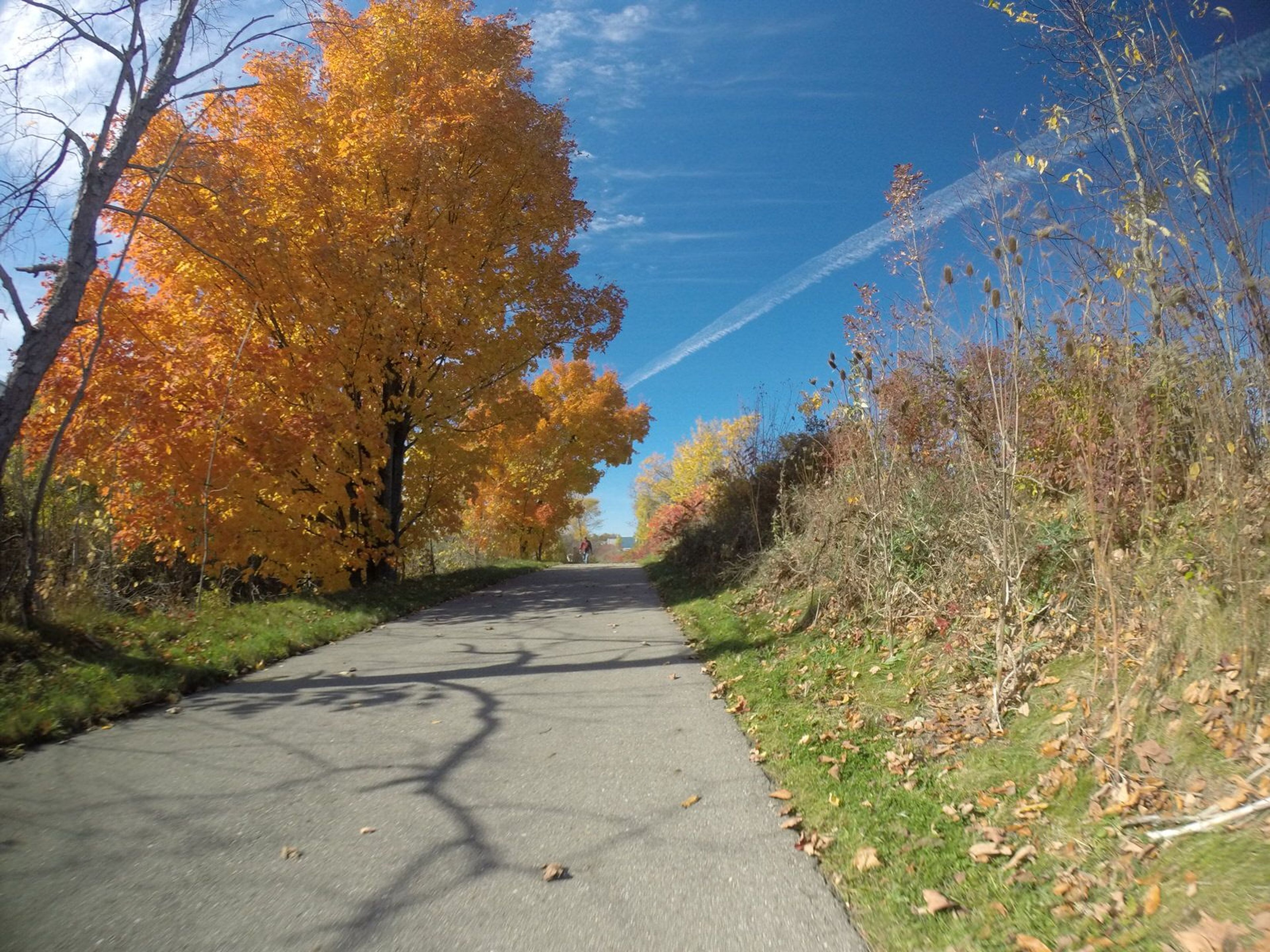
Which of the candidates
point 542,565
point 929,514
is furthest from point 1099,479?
point 542,565

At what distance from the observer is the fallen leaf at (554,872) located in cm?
303

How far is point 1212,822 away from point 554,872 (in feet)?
8.30

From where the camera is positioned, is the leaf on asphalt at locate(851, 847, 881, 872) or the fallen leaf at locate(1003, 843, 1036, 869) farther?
the leaf on asphalt at locate(851, 847, 881, 872)

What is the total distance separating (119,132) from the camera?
686cm

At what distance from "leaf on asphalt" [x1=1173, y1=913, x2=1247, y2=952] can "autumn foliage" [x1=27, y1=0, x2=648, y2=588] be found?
A: 8.02 metres

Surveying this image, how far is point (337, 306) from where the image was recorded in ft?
35.4

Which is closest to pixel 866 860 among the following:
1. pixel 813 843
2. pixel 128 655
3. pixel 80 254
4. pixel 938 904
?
pixel 813 843

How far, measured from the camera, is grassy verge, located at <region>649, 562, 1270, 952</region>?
2395 millimetres

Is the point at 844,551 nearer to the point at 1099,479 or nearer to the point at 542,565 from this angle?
the point at 1099,479

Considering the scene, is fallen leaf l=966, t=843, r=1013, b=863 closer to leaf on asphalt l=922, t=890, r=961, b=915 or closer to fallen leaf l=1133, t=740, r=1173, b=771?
leaf on asphalt l=922, t=890, r=961, b=915

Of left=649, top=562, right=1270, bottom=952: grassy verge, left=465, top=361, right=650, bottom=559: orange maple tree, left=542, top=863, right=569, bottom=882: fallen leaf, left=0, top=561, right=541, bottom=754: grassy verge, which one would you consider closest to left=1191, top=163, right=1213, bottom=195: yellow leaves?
left=649, top=562, right=1270, bottom=952: grassy verge

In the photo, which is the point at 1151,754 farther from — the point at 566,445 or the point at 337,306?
the point at 566,445

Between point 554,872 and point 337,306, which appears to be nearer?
point 554,872

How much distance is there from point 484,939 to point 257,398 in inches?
364
